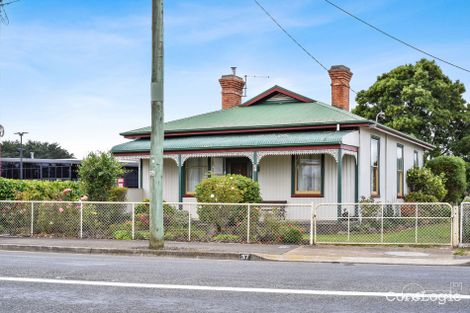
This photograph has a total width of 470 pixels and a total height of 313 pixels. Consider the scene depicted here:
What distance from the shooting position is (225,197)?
20.5 meters

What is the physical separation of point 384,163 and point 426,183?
3542 mm

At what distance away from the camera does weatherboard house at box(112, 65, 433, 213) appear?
2320 cm

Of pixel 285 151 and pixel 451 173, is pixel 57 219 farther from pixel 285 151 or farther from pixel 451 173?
pixel 451 173

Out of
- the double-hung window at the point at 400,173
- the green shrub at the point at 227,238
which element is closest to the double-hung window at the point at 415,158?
the double-hung window at the point at 400,173

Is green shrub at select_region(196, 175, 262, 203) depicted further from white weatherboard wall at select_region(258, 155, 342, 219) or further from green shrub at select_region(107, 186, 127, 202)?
green shrub at select_region(107, 186, 127, 202)

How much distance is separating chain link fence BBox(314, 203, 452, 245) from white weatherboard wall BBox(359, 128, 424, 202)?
1480 mm

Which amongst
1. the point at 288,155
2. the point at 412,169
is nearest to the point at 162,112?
the point at 288,155

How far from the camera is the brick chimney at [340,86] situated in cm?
2864

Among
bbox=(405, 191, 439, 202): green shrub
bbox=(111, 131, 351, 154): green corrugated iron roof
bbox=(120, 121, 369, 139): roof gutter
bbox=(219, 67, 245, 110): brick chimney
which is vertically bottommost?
bbox=(405, 191, 439, 202): green shrub

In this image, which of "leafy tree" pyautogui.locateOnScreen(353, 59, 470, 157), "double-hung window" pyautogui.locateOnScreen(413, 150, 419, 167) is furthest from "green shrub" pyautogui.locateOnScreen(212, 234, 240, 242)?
"leafy tree" pyautogui.locateOnScreen(353, 59, 470, 157)

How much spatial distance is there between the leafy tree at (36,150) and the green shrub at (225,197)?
86220 mm

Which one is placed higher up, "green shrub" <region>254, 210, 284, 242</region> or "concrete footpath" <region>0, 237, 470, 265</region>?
"green shrub" <region>254, 210, 284, 242</region>

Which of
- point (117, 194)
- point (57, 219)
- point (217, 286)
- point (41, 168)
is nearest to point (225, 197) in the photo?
point (117, 194)

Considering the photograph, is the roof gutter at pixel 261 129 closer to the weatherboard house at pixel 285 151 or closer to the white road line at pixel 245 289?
the weatherboard house at pixel 285 151
